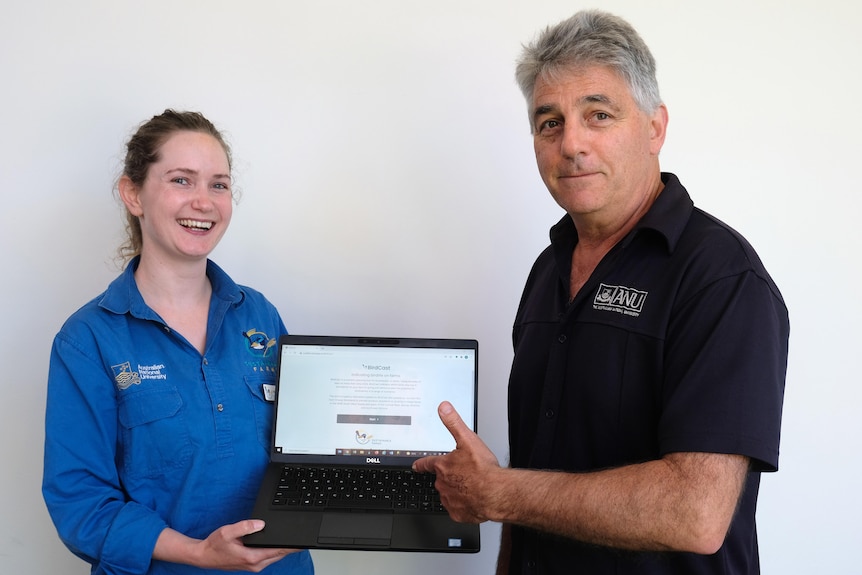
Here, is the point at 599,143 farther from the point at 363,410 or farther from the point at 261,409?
the point at 261,409

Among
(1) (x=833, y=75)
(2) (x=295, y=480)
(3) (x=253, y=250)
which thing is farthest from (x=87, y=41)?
(1) (x=833, y=75)

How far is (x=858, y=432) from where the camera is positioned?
2.14 metres

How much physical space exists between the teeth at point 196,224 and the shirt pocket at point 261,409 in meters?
0.35

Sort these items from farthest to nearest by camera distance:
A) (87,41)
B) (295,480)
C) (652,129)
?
(87,41)
(295,480)
(652,129)

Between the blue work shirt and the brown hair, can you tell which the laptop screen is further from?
the brown hair

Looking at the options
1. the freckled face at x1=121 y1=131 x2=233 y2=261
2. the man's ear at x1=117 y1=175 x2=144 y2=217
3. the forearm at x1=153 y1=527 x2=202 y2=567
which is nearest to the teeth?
the freckled face at x1=121 y1=131 x2=233 y2=261

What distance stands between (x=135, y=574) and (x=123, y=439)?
0.27 meters

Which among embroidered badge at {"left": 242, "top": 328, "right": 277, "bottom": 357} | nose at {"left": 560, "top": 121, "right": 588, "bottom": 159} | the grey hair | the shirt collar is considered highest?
the grey hair

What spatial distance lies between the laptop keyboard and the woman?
106 millimetres

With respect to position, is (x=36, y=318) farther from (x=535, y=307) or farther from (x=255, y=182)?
(x=535, y=307)

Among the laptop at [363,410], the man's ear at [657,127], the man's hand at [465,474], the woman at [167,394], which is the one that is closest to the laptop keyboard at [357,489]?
the laptop at [363,410]

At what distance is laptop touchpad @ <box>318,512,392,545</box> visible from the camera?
141cm

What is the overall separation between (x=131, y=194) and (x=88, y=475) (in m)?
0.63

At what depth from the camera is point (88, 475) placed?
1.42 m
